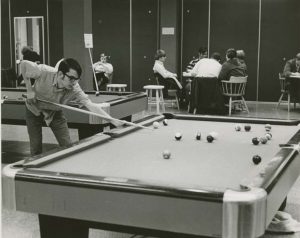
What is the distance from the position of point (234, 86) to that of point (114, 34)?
158 inches

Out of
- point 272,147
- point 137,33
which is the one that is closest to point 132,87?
point 137,33

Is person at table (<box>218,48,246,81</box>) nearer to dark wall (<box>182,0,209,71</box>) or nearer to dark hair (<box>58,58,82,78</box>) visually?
dark wall (<box>182,0,209,71</box>)

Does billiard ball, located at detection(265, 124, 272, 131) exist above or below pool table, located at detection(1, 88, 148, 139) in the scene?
above

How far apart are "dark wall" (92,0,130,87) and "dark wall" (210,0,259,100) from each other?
6.80 feet

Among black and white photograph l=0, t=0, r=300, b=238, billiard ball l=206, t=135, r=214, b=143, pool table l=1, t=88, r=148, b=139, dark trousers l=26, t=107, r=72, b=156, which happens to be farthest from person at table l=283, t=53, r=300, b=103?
billiard ball l=206, t=135, r=214, b=143

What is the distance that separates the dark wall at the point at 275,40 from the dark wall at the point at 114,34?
3.15 metres

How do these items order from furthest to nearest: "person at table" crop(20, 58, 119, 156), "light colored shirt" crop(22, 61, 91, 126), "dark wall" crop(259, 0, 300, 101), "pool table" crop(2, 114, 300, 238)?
"dark wall" crop(259, 0, 300, 101), "light colored shirt" crop(22, 61, 91, 126), "person at table" crop(20, 58, 119, 156), "pool table" crop(2, 114, 300, 238)

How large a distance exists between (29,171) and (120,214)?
0.50 m

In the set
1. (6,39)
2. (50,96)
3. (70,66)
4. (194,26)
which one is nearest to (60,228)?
(70,66)

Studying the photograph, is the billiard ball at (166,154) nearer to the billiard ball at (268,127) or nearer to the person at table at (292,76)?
the billiard ball at (268,127)

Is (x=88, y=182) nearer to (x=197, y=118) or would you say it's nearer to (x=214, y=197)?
(x=214, y=197)

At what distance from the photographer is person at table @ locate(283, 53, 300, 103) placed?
9500 millimetres

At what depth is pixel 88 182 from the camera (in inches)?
85.7

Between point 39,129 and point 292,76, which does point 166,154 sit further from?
point 292,76
